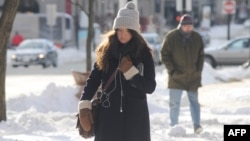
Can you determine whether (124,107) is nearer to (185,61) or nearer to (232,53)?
(185,61)

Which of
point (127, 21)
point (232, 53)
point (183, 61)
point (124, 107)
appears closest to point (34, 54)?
point (232, 53)

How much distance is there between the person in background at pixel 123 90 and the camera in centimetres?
649

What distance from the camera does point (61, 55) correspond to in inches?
1812

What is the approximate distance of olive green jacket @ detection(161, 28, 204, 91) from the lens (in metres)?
11.3

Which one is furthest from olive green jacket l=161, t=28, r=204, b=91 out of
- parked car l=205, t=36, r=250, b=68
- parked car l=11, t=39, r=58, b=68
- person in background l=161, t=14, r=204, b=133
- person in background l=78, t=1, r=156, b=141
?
parked car l=11, t=39, r=58, b=68

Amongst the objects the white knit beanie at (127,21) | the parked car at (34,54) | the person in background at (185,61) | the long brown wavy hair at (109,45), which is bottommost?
the parked car at (34,54)

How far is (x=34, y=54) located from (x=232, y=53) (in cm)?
856

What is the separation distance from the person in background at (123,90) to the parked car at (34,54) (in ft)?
92.1

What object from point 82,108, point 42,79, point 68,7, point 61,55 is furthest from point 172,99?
point 68,7

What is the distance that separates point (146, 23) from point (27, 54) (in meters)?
30.1

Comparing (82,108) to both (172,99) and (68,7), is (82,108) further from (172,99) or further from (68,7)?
(68,7)

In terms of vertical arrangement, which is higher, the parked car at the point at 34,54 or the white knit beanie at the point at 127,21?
the white knit beanie at the point at 127,21

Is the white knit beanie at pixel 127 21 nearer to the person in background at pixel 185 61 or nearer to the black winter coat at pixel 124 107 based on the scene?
the black winter coat at pixel 124 107

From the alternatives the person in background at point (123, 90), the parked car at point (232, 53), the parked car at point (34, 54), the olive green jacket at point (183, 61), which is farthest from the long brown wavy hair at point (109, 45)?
the parked car at point (34, 54)
